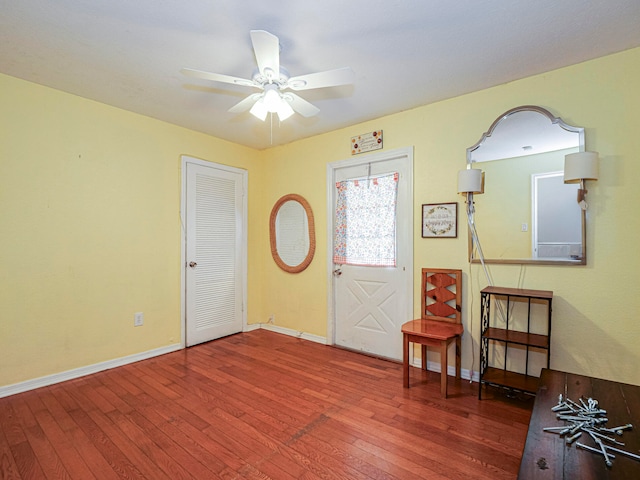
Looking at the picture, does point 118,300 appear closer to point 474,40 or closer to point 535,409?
point 535,409

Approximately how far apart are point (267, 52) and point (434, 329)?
2345 millimetres

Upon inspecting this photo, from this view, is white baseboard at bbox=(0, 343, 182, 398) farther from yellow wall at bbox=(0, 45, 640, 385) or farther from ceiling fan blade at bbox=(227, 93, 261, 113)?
ceiling fan blade at bbox=(227, 93, 261, 113)

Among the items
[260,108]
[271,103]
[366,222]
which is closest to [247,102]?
[260,108]

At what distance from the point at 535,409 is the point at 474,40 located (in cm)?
214

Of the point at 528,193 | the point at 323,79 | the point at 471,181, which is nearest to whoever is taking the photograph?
the point at 323,79

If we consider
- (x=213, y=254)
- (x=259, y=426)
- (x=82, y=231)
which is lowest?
(x=259, y=426)

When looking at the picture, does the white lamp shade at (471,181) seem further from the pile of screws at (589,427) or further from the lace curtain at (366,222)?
the pile of screws at (589,427)

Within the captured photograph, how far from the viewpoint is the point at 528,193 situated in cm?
243

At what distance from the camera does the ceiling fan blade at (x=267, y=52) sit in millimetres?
1552

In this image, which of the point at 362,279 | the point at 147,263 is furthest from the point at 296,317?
the point at 147,263

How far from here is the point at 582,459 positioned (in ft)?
3.49

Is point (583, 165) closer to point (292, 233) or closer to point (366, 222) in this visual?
point (366, 222)

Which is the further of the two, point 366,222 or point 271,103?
point 366,222

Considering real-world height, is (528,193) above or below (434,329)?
above
